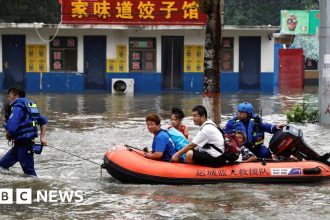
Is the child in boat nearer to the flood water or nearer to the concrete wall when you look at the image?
the flood water

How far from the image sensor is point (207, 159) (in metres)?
9.53

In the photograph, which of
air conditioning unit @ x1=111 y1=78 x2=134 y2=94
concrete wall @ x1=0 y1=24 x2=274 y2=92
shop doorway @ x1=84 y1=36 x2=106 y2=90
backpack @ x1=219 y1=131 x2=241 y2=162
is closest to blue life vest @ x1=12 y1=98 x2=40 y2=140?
backpack @ x1=219 y1=131 x2=241 y2=162

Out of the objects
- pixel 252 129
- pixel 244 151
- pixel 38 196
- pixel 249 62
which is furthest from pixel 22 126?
pixel 249 62

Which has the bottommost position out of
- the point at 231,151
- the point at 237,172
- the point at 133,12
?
the point at 237,172

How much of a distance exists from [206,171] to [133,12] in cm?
1977

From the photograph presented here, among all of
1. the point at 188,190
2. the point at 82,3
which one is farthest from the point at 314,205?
the point at 82,3

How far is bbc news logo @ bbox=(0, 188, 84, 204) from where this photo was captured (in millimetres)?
8617

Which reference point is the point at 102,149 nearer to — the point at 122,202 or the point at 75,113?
the point at 122,202

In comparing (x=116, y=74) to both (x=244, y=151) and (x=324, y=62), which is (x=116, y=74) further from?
(x=244, y=151)

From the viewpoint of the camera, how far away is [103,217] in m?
7.80

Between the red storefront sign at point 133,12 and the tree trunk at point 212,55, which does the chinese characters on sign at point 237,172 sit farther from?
the red storefront sign at point 133,12

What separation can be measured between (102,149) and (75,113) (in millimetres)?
7042

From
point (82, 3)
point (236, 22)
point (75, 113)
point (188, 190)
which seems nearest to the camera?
point (188, 190)

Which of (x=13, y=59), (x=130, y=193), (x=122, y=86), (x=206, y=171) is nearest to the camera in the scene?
(x=130, y=193)
